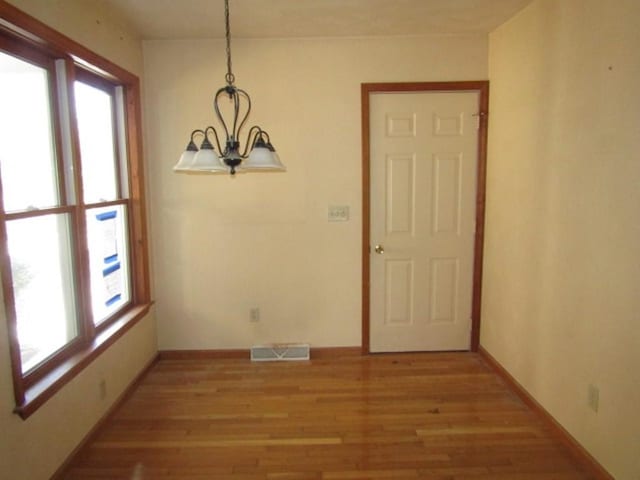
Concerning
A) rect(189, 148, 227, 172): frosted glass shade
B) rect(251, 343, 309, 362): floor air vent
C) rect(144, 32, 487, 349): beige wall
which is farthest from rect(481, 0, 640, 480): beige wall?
rect(189, 148, 227, 172): frosted glass shade

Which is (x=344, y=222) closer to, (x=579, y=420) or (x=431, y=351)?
(x=431, y=351)

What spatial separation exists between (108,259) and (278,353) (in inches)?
58.9

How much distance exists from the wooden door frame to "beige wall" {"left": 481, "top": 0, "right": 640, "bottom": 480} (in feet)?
0.37

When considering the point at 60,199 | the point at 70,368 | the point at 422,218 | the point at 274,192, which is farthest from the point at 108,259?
the point at 422,218

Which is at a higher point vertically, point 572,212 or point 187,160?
point 187,160

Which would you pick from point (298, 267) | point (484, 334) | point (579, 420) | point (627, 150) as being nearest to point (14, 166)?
point (298, 267)

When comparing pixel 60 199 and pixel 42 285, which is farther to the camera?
pixel 60 199

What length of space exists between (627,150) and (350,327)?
2.28 meters

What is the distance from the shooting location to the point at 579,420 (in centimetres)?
220

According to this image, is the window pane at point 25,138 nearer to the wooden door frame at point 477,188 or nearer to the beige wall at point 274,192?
the beige wall at point 274,192

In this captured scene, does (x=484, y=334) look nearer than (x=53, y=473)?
No

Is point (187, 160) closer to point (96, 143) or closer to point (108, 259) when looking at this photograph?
point (96, 143)

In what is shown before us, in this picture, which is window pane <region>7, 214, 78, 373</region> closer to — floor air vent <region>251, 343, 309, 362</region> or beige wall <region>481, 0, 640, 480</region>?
floor air vent <region>251, 343, 309, 362</region>

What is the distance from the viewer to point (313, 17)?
2775mm
